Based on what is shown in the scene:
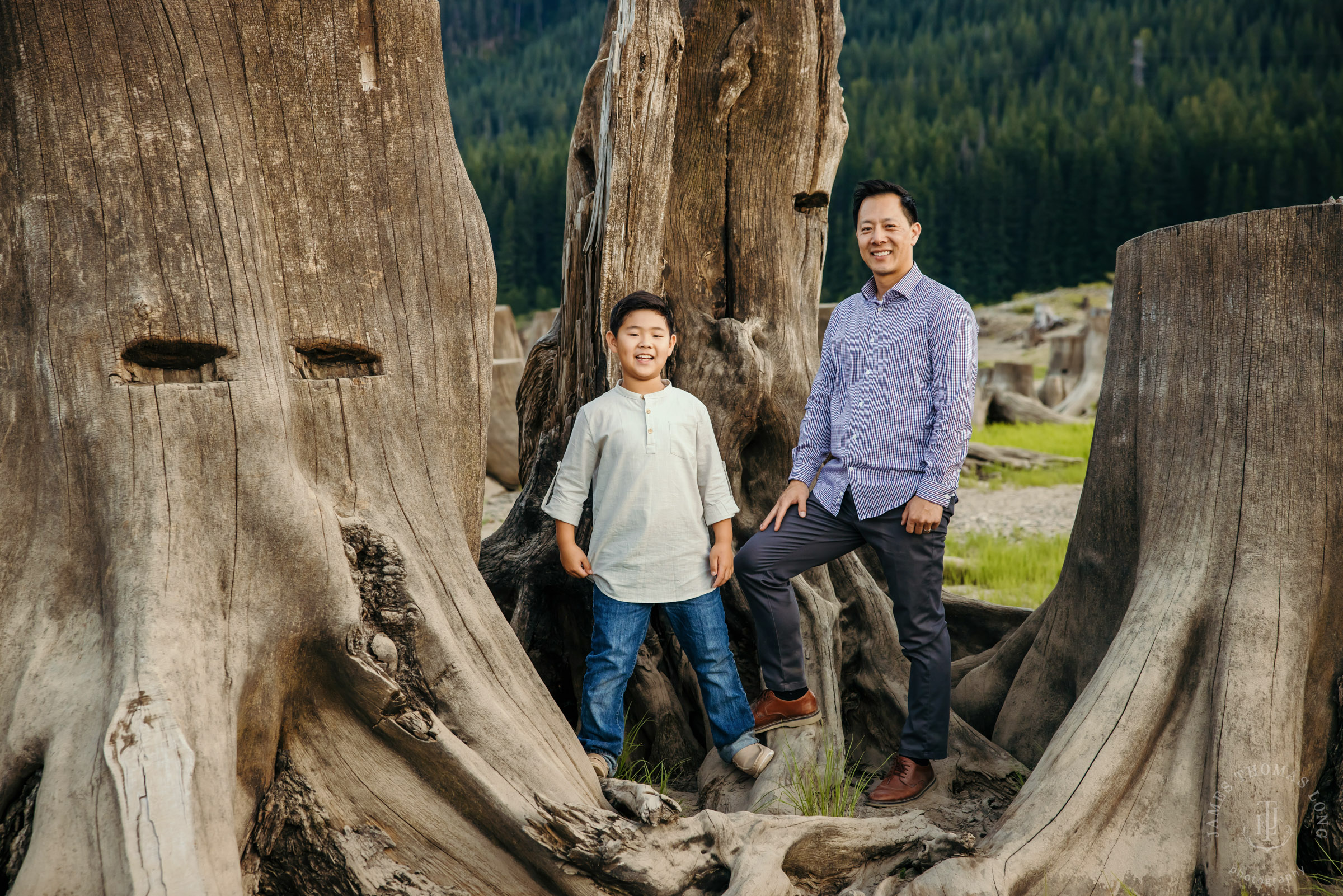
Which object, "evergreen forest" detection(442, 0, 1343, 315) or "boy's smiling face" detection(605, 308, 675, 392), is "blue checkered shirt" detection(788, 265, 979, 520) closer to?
"boy's smiling face" detection(605, 308, 675, 392)

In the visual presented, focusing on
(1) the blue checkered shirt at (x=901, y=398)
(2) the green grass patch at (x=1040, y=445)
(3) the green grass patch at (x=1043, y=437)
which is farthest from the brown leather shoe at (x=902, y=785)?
(3) the green grass patch at (x=1043, y=437)

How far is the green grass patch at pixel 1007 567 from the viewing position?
561 centimetres

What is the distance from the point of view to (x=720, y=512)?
3.04m

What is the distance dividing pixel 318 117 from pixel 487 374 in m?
0.85

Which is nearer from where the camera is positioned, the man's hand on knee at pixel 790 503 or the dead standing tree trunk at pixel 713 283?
the man's hand on knee at pixel 790 503

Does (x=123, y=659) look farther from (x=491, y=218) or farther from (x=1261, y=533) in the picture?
(x=491, y=218)

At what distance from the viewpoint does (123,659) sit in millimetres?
1993

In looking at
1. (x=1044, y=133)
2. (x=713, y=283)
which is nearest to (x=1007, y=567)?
(x=713, y=283)

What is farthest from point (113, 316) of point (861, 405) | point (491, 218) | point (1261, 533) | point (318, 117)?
point (491, 218)

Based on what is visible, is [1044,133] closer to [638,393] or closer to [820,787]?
[638,393]

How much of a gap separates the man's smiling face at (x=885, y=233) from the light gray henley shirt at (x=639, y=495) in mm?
725

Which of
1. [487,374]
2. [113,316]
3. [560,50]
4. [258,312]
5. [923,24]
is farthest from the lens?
[560,50]

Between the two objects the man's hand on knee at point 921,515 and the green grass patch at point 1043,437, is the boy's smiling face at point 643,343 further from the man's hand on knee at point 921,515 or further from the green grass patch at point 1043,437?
the green grass patch at point 1043,437

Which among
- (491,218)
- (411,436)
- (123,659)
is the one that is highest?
(491,218)
